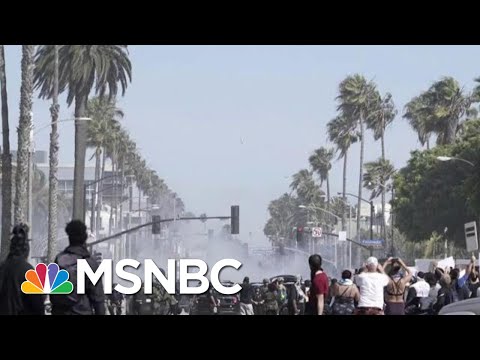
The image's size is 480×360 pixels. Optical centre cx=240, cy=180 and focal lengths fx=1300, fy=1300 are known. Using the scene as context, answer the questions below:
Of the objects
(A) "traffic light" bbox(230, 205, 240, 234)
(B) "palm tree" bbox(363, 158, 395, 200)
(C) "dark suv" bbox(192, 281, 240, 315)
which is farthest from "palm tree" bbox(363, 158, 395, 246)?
(C) "dark suv" bbox(192, 281, 240, 315)

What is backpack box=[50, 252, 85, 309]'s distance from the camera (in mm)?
10703

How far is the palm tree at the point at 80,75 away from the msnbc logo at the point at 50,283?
4664cm

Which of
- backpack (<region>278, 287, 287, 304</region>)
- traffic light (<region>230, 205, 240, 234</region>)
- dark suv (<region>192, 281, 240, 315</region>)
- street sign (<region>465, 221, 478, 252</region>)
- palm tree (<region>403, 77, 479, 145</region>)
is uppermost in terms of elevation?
palm tree (<region>403, 77, 479, 145</region>)

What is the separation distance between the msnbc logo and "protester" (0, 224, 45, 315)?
0.07 meters

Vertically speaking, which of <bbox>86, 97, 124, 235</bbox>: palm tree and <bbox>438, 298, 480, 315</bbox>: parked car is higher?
<bbox>86, 97, 124, 235</bbox>: palm tree

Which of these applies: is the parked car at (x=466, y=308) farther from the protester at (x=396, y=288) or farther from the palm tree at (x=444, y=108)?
the palm tree at (x=444, y=108)

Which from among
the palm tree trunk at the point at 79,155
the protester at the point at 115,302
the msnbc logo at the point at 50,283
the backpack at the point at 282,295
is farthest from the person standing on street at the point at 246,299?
the palm tree trunk at the point at 79,155

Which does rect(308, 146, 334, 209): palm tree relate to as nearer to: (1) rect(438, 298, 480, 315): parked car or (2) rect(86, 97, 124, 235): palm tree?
(2) rect(86, 97, 124, 235): palm tree
